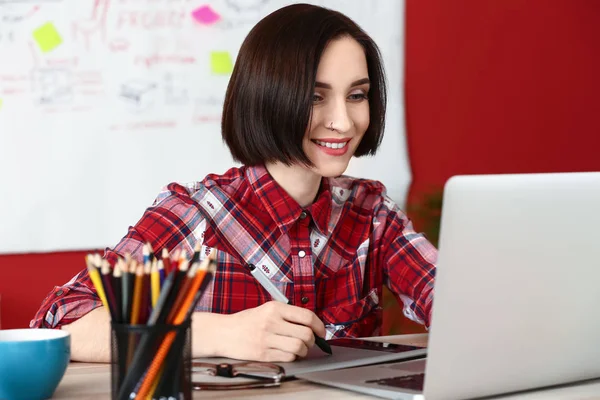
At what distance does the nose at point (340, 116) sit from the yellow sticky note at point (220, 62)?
130 cm

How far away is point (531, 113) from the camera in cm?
324

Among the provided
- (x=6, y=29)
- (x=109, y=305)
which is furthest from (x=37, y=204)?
(x=109, y=305)

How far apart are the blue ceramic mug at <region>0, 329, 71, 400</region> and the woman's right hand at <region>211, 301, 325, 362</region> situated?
302 mm

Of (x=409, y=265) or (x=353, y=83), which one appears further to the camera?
(x=409, y=265)

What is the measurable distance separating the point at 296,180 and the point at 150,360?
33.8 inches

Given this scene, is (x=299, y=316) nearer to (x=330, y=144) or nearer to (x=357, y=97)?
(x=330, y=144)

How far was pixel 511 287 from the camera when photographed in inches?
36.1

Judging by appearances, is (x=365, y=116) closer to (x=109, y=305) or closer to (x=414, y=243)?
(x=414, y=243)

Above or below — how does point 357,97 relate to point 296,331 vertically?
above

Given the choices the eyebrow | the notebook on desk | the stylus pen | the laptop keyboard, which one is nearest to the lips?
the eyebrow

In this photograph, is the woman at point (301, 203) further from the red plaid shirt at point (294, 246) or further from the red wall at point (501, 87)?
the red wall at point (501, 87)

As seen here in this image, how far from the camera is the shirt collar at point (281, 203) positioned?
1661 mm

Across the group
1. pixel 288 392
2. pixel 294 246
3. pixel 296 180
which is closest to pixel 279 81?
pixel 296 180

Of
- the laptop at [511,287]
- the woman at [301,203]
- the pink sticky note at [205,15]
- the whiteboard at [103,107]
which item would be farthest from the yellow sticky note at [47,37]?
the laptop at [511,287]
